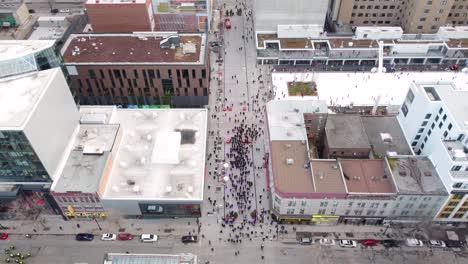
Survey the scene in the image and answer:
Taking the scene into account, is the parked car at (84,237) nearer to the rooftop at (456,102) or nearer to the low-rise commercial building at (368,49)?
the low-rise commercial building at (368,49)

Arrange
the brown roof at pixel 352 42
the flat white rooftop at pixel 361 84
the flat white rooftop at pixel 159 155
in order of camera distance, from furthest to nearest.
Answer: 1. the brown roof at pixel 352 42
2. the flat white rooftop at pixel 361 84
3. the flat white rooftop at pixel 159 155

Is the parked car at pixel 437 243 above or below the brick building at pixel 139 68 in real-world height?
below

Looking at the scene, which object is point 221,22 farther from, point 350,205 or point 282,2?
point 350,205

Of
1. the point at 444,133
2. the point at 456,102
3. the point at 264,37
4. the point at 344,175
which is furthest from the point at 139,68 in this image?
the point at 456,102

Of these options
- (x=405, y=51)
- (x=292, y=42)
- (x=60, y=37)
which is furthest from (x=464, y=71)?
(x=60, y=37)

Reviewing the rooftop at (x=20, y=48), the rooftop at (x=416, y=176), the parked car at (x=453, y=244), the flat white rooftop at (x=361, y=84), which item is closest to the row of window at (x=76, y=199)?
the rooftop at (x=20, y=48)

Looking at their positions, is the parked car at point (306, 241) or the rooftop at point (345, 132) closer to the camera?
the parked car at point (306, 241)

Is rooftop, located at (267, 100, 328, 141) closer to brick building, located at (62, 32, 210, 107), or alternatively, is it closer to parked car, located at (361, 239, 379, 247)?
brick building, located at (62, 32, 210, 107)

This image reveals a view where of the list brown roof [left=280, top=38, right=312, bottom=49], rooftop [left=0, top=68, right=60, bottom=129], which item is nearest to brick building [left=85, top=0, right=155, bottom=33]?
rooftop [left=0, top=68, right=60, bottom=129]
